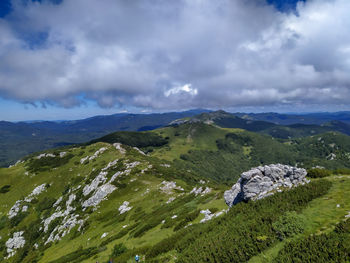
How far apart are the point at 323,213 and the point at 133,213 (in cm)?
5622

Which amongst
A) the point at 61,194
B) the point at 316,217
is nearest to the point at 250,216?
the point at 316,217

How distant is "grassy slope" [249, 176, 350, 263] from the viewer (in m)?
13.9

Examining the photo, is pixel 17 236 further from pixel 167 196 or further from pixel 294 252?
pixel 294 252

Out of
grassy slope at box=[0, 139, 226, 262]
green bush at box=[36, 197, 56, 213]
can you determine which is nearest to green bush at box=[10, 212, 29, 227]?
grassy slope at box=[0, 139, 226, 262]

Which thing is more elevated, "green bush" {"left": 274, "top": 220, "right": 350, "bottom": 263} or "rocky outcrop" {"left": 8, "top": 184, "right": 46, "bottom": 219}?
"green bush" {"left": 274, "top": 220, "right": 350, "bottom": 263}

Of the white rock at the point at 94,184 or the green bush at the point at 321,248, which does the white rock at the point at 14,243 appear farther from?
the green bush at the point at 321,248

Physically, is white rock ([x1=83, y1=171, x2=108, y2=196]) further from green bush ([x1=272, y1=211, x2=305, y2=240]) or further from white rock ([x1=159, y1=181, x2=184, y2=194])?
green bush ([x1=272, y1=211, x2=305, y2=240])

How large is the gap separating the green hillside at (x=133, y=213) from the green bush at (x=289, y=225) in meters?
0.33

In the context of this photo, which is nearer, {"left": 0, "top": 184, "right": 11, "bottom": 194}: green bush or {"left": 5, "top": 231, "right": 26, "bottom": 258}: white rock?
{"left": 5, "top": 231, "right": 26, "bottom": 258}: white rock

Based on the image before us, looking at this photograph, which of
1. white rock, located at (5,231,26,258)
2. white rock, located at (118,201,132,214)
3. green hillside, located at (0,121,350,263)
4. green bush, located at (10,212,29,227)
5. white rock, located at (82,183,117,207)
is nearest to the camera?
green hillside, located at (0,121,350,263)

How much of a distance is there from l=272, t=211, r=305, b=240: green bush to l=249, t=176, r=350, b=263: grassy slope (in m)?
0.39

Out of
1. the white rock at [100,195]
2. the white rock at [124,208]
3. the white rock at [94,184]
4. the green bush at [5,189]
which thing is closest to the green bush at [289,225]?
the white rock at [124,208]

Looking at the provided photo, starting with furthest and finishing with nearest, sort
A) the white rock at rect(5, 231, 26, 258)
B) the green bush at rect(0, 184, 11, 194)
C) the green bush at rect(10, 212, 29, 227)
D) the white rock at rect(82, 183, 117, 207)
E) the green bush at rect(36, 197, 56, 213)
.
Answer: the green bush at rect(0, 184, 11, 194) < the green bush at rect(36, 197, 56, 213) < the green bush at rect(10, 212, 29, 227) < the white rock at rect(5, 231, 26, 258) < the white rock at rect(82, 183, 117, 207)

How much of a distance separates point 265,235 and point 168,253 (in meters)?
11.0
